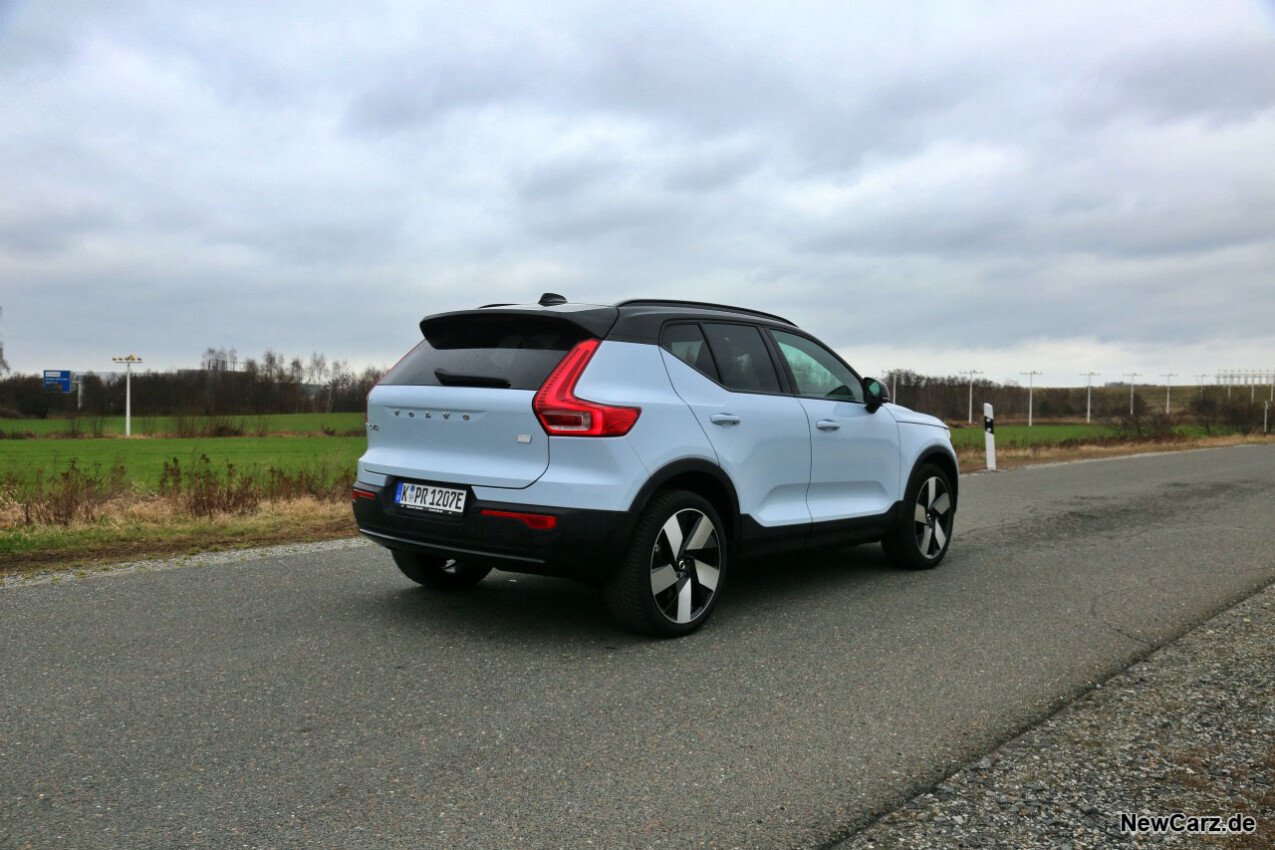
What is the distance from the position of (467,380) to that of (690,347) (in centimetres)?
122

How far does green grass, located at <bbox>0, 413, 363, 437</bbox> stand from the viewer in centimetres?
4128

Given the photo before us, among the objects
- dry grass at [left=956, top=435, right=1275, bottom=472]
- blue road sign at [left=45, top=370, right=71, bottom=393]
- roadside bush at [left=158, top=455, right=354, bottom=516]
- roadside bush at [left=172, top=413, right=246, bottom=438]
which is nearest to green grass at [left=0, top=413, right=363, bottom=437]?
roadside bush at [left=172, top=413, right=246, bottom=438]

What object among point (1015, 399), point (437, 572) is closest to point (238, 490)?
point (437, 572)

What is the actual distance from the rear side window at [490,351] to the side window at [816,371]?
178 cm

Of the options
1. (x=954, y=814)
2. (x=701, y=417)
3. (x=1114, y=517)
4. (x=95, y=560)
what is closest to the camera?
(x=954, y=814)

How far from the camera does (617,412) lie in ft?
14.8

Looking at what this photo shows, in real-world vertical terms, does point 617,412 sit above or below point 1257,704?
above

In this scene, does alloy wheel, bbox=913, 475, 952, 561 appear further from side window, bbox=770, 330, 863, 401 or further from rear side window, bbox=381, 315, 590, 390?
rear side window, bbox=381, 315, 590, 390

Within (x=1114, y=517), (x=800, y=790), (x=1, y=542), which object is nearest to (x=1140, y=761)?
(x=800, y=790)

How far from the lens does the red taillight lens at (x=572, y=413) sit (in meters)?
4.45

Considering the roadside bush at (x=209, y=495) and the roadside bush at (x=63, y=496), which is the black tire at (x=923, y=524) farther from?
the roadside bush at (x=63, y=496)

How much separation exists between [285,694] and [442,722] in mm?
765

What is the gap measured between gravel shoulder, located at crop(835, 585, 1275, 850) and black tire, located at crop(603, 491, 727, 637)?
71.1 inches

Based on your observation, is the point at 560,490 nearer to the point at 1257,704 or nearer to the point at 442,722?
the point at 442,722
